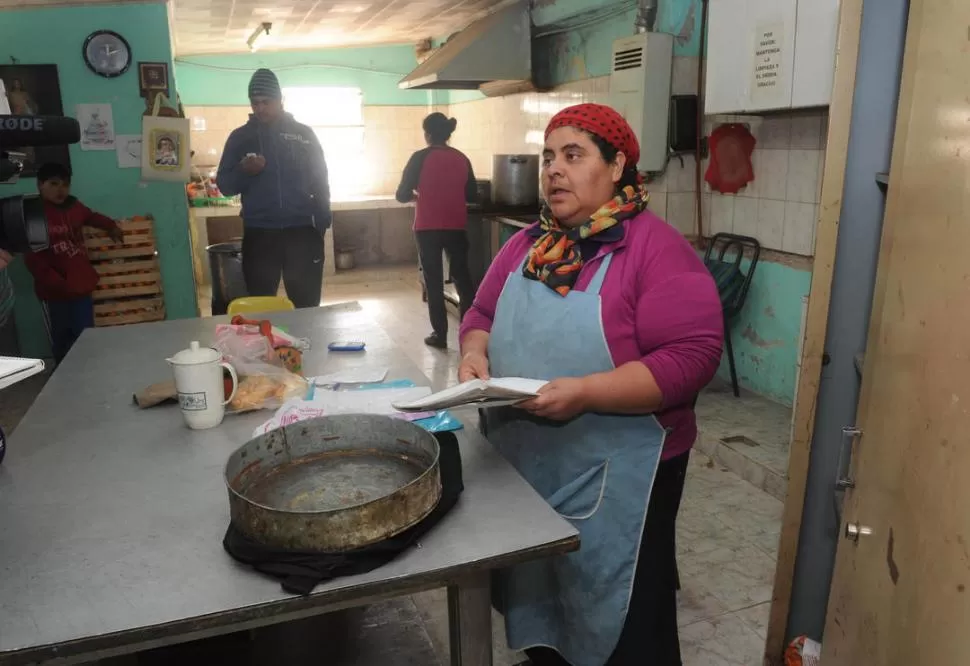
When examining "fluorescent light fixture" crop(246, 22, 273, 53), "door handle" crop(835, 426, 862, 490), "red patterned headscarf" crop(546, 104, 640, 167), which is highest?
"fluorescent light fixture" crop(246, 22, 273, 53)

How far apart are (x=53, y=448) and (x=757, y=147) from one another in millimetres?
3287

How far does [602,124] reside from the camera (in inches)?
62.3

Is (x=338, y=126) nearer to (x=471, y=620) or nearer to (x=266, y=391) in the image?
(x=266, y=391)

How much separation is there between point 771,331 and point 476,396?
276 cm

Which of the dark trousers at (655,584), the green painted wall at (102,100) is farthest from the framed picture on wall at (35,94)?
the dark trousers at (655,584)

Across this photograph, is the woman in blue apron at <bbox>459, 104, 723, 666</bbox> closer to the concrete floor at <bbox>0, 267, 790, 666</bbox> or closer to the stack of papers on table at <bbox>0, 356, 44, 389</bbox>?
the concrete floor at <bbox>0, 267, 790, 666</bbox>

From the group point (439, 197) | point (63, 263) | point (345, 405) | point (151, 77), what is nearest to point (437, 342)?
point (439, 197)

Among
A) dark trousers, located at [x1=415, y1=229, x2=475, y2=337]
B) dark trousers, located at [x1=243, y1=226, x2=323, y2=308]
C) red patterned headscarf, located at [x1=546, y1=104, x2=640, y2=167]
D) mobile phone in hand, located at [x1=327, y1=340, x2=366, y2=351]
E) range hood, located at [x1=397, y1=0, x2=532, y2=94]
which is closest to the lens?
red patterned headscarf, located at [x1=546, y1=104, x2=640, y2=167]

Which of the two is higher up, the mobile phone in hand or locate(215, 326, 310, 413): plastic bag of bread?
locate(215, 326, 310, 413): plastic bag of bread

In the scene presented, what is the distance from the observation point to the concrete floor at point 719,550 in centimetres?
217

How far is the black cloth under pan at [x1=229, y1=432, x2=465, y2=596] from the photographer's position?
1.08 m

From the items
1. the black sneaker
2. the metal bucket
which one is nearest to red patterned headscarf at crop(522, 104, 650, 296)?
the black sneaker

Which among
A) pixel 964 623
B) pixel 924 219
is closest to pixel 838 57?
pixel 924 219

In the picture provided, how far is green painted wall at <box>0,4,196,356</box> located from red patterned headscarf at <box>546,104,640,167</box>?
4085mm
